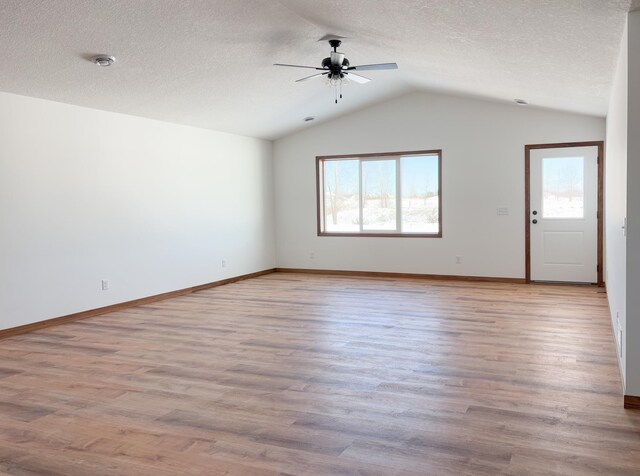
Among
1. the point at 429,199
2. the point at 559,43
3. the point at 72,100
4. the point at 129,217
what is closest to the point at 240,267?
the point at 129,217

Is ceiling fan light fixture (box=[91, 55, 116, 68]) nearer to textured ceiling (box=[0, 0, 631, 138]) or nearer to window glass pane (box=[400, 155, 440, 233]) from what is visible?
textured ceiling (box=[0, 0, 631, 138])

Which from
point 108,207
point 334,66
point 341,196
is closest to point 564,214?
point 341,196

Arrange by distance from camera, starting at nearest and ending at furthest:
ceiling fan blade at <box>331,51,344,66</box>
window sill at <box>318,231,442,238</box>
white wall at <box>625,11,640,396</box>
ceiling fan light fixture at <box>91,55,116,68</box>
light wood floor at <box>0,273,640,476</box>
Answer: light wood floor at <box>0,273,640,476</box> < white wall at <box>625,11,640,396</box> < ceiling fan light fixture at <box>91,55,116,68</box> < ceiling fan blade at <box>331,51,344,66</box> < window sill at <box>318,231,442,238</box>

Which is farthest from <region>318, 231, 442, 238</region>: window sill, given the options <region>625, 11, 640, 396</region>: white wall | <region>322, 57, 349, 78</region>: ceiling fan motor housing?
<region>625, 11, 640, 396</region>: white wall

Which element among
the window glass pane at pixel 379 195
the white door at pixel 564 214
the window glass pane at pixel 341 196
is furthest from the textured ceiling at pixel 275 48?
the window glass pane at pixel 341 196

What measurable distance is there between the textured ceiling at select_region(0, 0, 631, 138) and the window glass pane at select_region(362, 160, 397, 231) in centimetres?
194

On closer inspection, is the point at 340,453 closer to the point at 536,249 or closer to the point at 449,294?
the point at 449,294

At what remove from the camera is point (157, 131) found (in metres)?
7.01

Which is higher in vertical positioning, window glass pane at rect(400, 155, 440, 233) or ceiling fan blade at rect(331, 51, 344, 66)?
ceiling fan blade at rect(331, 51, 344, 66)

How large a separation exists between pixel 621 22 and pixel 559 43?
71cm

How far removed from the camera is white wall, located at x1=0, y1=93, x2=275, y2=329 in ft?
17.4

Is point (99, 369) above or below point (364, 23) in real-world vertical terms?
below

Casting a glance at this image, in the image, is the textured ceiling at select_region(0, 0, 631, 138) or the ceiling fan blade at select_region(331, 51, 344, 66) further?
the ceiling fan blade at select_region(331, 51, 344, 66)

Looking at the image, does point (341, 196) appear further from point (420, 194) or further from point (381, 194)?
point (420, 194)
